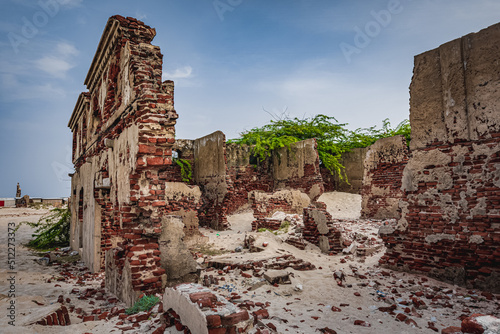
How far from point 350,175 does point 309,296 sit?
12729 mm

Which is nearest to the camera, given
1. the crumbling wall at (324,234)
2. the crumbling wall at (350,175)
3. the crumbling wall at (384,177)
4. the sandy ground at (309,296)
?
the sandy ground at (309,296)

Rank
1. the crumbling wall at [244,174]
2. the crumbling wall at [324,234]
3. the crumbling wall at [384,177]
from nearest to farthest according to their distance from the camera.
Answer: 1. the crumbling wall at [324,234]
2. the crumbling wall at [384,177]
3. the crumbling wall at [244,174]

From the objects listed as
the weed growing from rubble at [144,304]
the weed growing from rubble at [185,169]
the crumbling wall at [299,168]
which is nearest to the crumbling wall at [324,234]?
the crumbling wall at [299,168]

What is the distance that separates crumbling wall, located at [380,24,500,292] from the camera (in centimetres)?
428

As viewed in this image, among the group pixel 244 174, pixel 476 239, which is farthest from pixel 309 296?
pixel 244 174

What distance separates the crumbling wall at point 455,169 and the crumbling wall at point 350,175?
11020 mm

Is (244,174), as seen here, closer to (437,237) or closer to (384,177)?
(384,177)

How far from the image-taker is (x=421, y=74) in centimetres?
519

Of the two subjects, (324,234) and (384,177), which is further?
(384,177)

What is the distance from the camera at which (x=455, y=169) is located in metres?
4.61

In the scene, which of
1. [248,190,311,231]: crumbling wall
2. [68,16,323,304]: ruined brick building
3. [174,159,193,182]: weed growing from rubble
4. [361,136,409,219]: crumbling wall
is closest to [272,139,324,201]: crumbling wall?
[248,190,311,231]: crumbling wall

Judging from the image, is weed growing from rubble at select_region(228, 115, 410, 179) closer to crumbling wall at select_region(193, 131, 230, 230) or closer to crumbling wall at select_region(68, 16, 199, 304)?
crumbling wall at select_region(193, 131, 230, 230)

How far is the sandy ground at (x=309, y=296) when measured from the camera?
3.32 meters

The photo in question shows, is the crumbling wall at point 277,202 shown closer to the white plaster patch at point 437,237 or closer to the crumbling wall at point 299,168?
the crumbling wall at point 299,168
